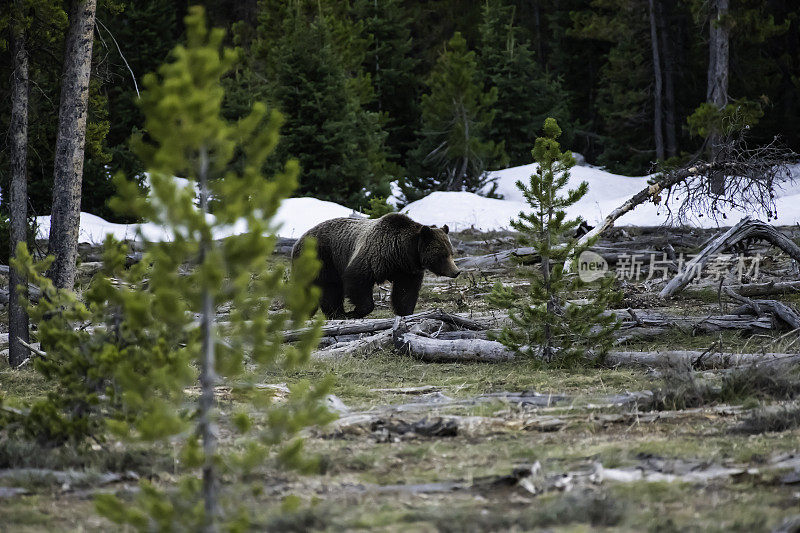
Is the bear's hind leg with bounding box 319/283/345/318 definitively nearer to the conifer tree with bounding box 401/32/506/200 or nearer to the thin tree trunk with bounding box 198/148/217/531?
the thin tree trunk with bounding box 198/148/217/531

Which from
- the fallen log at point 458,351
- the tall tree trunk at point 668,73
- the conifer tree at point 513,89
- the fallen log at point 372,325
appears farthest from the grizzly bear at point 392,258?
the tall tree trunk at point 668,73

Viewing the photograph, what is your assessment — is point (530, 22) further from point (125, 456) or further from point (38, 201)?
point (125, 456)

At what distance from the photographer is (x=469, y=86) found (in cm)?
3144

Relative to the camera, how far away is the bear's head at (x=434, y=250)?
454 inches

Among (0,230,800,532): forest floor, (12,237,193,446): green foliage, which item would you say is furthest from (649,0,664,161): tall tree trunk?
(12,237,193,446): green foliage

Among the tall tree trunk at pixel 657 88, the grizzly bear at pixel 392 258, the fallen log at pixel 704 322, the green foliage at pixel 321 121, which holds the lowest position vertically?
the fallen log at pixel 704 322

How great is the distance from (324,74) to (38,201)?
967 cm

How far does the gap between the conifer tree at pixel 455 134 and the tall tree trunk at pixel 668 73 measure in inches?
265

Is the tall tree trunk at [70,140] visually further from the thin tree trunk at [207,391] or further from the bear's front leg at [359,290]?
the thin tree trunk at [207,391]

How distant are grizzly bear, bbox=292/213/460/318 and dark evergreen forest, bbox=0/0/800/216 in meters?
9.70

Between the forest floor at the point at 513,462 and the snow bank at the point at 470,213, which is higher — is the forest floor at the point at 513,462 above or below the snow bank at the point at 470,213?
below

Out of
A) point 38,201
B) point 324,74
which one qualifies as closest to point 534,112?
point 324,74

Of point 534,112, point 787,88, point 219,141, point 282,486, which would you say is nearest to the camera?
point 219,141

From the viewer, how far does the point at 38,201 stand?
1759cm
